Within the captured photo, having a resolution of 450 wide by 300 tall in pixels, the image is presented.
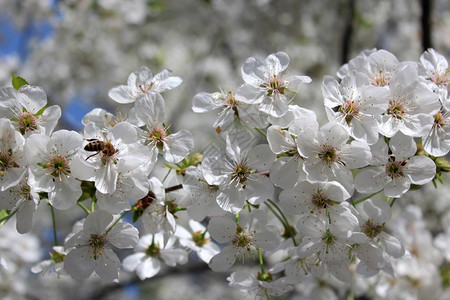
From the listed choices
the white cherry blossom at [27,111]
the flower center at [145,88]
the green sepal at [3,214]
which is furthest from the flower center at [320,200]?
the green sepal at [3,214]

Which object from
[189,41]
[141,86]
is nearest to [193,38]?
[189,41]

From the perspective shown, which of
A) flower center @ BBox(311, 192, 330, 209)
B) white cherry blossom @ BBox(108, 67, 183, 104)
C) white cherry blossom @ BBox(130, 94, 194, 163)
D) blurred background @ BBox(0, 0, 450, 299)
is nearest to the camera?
flower center @ BBox(311, 192, 330, 209)

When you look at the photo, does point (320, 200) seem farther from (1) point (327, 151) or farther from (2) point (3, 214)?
(2) point (3, 214)

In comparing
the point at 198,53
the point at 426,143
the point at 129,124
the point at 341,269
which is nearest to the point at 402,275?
the point at 341,269

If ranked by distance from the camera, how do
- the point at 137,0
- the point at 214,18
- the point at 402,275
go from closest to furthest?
the point at 402,275
the point at 137,0
the point at 214,18

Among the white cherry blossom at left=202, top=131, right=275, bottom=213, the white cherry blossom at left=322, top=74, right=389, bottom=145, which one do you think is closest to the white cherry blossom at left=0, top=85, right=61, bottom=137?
the white cherry blossom at left=202, top=131, right=275, bottom=213

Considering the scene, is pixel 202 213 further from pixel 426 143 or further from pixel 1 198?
pixel 426 143

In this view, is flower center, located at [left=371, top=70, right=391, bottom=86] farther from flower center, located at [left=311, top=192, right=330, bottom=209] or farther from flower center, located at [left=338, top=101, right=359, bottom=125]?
flower center, located at [left=311, top=192, right=330, bottom=209]
